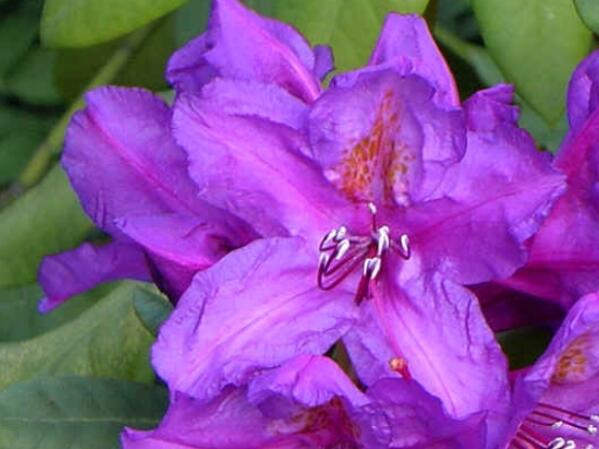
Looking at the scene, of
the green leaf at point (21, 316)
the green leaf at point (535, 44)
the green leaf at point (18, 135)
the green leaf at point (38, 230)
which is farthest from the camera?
the green leaf at point (18, 135)

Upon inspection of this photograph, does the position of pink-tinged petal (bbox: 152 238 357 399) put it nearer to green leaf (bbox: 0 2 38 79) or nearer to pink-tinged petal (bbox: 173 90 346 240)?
pink-tinged petal (bbox: 173 90 346 240)

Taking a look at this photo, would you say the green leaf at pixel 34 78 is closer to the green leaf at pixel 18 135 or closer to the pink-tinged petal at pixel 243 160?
the green leaf at pixel 18 135

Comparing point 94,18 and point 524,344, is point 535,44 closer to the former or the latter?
point 524,344

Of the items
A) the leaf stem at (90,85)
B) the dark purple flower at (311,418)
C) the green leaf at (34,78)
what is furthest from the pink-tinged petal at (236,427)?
the green leaf at (34,78)

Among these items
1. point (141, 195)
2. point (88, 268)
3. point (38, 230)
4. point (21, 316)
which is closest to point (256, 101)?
point (141, 195)

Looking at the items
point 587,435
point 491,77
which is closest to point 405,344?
point 587,435

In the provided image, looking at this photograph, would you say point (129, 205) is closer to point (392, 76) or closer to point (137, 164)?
point (137, 164)

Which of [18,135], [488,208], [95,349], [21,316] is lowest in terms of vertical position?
[21,316]
